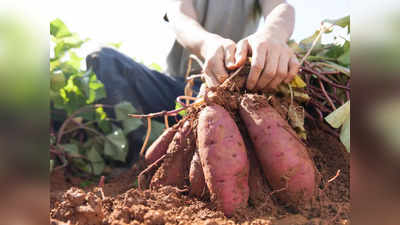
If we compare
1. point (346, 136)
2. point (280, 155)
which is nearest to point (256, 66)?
point (280, 155)

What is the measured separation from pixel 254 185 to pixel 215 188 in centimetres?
12

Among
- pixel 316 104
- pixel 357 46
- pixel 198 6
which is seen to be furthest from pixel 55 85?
pixel 357 46

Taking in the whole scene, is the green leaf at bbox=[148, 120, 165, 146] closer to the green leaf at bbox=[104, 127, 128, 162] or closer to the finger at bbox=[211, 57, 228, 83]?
the green leaf at bbox=[104, 127, 128, 162]

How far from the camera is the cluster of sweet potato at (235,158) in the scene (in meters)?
0.72

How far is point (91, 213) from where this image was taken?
0.61 meters

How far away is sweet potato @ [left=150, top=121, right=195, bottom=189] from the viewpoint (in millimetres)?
833

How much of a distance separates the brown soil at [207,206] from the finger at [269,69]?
0.18ft

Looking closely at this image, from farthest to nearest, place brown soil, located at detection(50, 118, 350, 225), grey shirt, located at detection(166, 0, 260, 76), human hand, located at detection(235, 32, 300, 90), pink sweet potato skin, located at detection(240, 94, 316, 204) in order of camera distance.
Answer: grey shirt, located at detection(166, 0, 260, 76)
human hand, located at detection(235, 32, 300, 90)
pink sweet potato skin, located at detection(240, 94, 316, 204)
brown soil, located at detection(50, 118, 350, 225)

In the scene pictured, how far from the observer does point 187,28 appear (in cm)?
132

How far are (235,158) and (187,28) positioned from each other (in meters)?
0.77

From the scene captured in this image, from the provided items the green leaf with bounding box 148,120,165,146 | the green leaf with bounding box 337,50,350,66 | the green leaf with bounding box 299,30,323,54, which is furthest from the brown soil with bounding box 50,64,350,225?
the green leaf with bounding box 148,120,165,146

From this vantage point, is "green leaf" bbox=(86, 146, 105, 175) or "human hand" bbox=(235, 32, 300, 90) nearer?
"human hand" bbox=(235, 32, 300, 90)

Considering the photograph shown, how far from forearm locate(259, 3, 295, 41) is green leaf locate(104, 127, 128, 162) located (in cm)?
94

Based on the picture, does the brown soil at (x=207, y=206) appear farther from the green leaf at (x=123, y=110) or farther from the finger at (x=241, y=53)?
the green leaf at (x=123, y=110)
